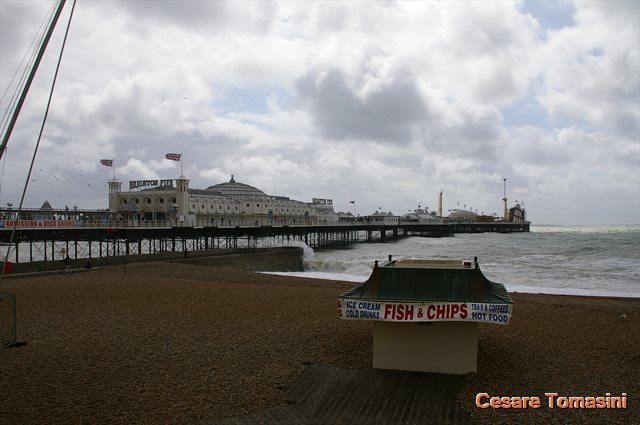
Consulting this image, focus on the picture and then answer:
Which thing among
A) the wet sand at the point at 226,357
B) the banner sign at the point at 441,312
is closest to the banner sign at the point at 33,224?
the wet sand at the point at 226,357

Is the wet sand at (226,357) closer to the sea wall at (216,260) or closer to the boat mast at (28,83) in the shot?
the boat mast at (28,83)

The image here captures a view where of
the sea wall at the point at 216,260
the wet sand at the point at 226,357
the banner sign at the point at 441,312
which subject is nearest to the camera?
the wet sand at the point at 226,357

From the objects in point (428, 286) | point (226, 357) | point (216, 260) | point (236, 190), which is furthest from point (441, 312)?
point (236, 190)

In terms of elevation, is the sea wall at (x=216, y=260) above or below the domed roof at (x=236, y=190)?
below

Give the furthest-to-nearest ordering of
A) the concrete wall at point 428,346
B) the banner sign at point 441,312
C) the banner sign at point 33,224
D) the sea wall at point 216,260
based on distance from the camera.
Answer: the banner sign at point 33,224 → the sea wall at point 216,260 → the concrete wall at point 428,346 → the banner sign at point 441,312

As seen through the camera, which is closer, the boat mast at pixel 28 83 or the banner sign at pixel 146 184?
the boat mast at pixel 28 83

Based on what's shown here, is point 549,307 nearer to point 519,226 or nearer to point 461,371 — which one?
point 461,371

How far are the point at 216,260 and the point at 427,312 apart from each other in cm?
3019

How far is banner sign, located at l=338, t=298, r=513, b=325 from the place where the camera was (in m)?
7.59

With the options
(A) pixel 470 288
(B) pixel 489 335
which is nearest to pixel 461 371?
(A) pixel 470 288

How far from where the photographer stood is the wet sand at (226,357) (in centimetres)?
693

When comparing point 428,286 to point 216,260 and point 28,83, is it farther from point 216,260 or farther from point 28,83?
point 216,260

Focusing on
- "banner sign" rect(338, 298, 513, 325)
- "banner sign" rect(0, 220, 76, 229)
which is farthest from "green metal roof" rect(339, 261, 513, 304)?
"banner sign" rect(0, 220, 76, 229)

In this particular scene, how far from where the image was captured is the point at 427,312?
7.68 meters
